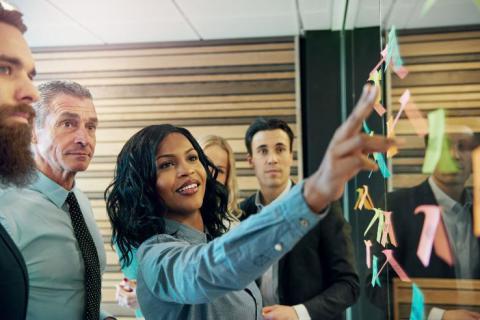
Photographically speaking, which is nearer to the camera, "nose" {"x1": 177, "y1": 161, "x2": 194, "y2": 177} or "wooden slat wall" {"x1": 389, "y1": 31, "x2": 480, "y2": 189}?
"wooden slat wall" {"x1": 389, "y1": 31, "x2": 480, "y2": 189}

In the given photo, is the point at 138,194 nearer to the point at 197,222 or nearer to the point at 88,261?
the point at 197,222

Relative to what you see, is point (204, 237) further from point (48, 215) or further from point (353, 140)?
point (353, 140)

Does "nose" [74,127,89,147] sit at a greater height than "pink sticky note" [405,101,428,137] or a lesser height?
greater

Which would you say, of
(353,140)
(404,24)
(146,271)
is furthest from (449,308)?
(146,271)

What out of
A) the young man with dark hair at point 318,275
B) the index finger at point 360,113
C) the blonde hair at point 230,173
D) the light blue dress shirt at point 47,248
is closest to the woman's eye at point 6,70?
the light blue dress shirt at point 47,248

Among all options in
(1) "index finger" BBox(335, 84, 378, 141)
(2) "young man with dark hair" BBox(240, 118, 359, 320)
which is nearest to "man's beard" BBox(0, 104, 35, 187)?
(1) "index finger" BBox(335, 84, 378, 141)

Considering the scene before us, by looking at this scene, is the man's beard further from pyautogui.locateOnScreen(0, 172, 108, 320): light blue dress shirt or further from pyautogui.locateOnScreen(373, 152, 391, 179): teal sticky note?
pyautogui.locateOnScreen(373, 152, 391, 179): teal sticky note

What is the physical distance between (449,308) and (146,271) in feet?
2.08

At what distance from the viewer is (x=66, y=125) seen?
1597mm

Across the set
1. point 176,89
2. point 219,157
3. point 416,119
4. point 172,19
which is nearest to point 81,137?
point 219,157

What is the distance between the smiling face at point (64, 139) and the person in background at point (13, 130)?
13.5 inches

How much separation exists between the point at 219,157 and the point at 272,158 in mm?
428

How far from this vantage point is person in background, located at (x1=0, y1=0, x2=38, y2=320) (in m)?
1.04

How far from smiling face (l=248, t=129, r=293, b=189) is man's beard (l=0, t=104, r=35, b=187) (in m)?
1.18
